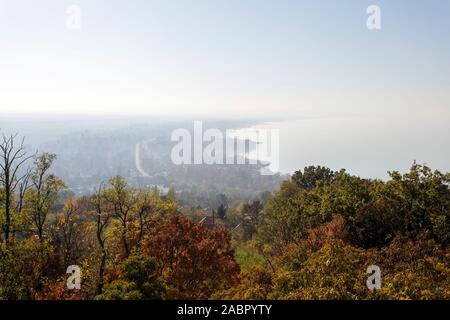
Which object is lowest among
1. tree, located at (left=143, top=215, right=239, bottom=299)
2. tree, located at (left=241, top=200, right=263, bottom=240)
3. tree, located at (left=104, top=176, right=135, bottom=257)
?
tree, located at (left=241, top=200, right=263, bottom=240)

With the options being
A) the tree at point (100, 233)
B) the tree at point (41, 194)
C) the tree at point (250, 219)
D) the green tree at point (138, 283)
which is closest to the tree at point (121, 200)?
the tree at point (100, 233)

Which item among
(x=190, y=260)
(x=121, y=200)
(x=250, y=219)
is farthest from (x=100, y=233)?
(x=250, y=219)

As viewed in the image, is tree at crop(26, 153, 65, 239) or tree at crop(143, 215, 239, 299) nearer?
tree at crop(143, 215, 239, 299)

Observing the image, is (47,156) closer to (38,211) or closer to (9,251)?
(38,211)

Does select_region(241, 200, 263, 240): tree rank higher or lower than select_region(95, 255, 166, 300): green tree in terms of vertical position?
lower

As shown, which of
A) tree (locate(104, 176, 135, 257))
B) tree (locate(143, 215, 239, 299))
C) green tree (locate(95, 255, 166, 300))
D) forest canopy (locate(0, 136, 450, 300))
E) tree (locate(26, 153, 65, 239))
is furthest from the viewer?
tree (locate(104, 176, 135, 257))

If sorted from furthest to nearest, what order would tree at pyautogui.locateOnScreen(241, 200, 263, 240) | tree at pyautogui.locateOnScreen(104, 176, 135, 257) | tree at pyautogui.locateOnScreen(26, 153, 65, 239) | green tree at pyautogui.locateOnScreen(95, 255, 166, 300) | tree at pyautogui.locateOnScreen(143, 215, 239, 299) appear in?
tree at pyautogui.locateOnScreen(241, 200, 263, 240), tree at pyautogui.locateOnScreen(104, 176, 135, 257), tree at pyautogui.locateOnScreen(26, 153, 65, 239), tree at pyautogui.locateOnScreen(143, 215, 239, 299), green tree at pyautogui.locateOnScreen(95, 255, 166, 300)

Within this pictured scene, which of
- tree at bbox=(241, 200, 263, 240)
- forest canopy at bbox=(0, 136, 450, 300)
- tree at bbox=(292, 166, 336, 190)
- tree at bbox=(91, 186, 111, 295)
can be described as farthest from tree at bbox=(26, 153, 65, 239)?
tree at bbox=(241, 200, 263, 240)

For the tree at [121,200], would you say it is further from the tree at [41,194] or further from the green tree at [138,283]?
the green tree at [138,283]

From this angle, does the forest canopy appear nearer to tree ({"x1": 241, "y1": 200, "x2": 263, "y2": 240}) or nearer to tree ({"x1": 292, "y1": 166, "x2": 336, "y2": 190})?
tree ({"x1": 292, "y1": 166, "x2": 336, "y2": 190})
